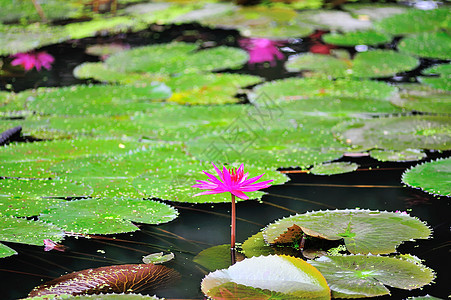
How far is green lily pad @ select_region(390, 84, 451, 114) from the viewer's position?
265cm

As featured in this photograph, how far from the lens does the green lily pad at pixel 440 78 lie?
117 inches

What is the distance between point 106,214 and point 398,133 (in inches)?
48.0

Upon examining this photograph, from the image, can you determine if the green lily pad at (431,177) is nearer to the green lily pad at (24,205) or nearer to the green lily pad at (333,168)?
the green lily pad at (333,168)

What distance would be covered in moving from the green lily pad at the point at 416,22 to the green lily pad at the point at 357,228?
2696 millimetres

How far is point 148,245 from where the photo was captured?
1.61m

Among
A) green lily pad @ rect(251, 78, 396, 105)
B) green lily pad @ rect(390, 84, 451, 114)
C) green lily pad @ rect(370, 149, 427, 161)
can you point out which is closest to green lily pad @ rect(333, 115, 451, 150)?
green lily pad @ rect(370, 149, 427, 161)

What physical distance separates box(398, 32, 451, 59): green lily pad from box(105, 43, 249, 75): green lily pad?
3.25 ft

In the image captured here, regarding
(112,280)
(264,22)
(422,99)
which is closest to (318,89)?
(422,99)

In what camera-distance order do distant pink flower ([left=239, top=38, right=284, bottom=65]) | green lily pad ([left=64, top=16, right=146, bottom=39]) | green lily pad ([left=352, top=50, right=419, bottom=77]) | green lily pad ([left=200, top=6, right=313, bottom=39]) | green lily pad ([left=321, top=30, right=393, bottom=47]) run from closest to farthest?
green lily pad ([left=352, top=50, right=419, bottom=77]) < distant pink flower ([left=239, top=38, right=284, bottom=65]) < green lily pad ([left=321, top=30, right=393, bottom=47]) < green lily pad ([left=200, top=6, right=313, bottom=39]) < green lily pad ([left=64, top=16, right=146, bottom=39])

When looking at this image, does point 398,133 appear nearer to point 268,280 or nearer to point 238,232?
point 238,232

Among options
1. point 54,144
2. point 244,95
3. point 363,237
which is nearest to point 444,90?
point 244,95

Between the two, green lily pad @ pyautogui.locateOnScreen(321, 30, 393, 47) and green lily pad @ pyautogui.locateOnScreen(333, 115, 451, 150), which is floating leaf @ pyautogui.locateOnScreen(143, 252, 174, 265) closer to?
green lily pad @ pyautogui.locateOnScreen(333, 115, 451, 150)

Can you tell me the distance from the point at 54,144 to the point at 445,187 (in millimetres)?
1416

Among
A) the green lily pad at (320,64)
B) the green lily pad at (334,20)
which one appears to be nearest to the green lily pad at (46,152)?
the green lily pad at (320,64)
